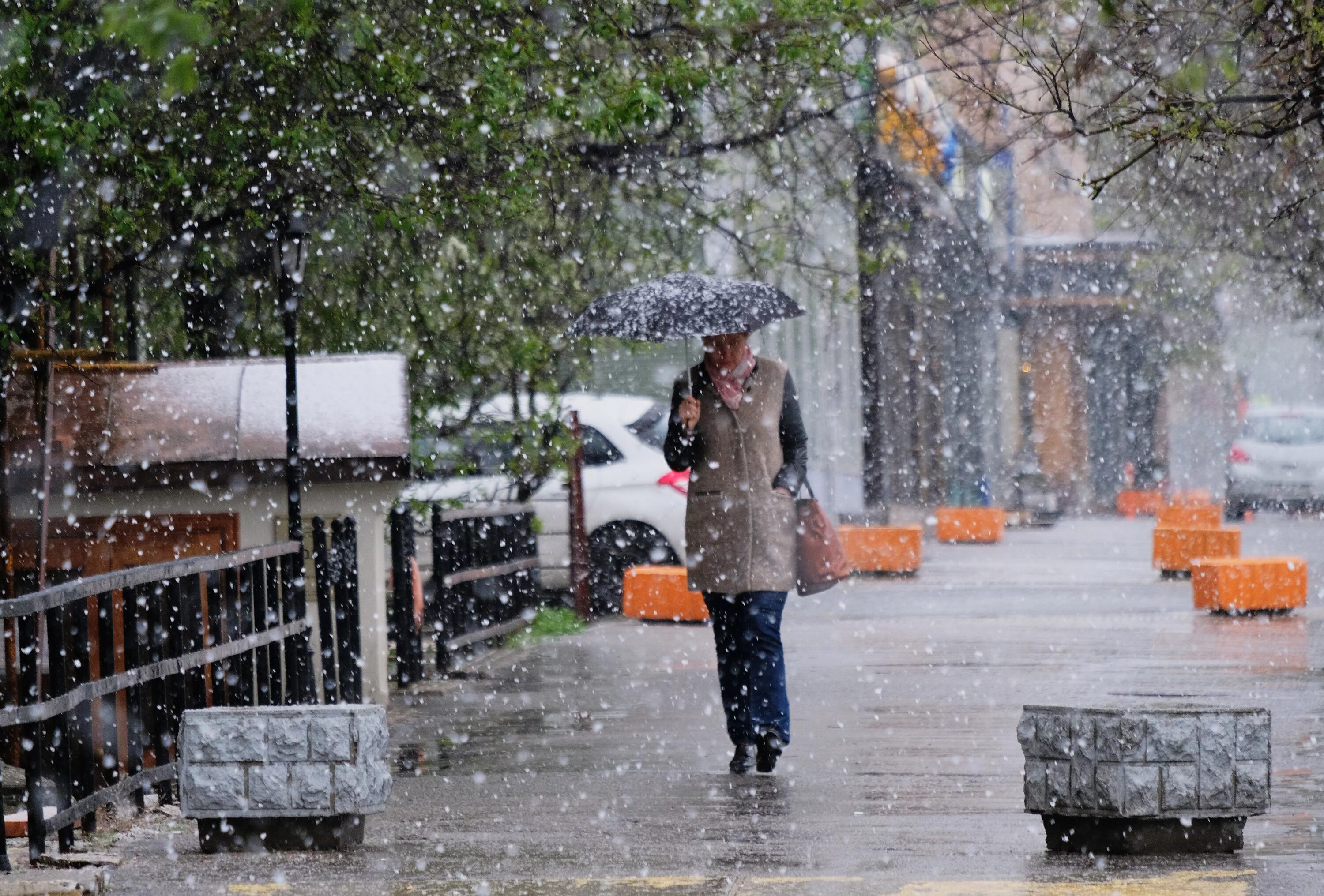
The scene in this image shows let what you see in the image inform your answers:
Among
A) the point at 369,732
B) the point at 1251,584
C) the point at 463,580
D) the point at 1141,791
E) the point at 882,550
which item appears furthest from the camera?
the point at 882,550

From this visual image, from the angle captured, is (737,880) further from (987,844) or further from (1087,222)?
(1087,222)

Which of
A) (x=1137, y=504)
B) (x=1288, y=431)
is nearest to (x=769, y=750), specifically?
(x=1288, y=431)

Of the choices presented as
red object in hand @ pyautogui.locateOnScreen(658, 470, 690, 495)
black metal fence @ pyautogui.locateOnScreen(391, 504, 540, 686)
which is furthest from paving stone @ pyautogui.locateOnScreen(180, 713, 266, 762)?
red object in hand @ pyautogui.locateOnScreen(658, 470, 690, 495)

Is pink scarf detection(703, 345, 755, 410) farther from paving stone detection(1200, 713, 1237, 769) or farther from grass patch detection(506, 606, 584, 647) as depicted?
grass patch detection(506, 606, 584, 647)

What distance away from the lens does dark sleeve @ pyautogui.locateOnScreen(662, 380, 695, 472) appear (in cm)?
759

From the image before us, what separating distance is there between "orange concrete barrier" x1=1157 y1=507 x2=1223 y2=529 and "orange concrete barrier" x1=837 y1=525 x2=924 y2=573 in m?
4.18

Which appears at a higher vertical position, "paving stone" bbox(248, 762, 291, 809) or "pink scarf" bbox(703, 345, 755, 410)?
"pink scarf" bbox(703, 345, 755, 410)

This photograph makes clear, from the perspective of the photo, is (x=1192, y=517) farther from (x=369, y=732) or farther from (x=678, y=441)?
(x=369, y=732)

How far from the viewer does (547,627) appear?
14039mm

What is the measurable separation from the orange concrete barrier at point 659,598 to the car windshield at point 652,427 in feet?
4.33

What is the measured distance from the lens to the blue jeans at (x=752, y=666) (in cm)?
750

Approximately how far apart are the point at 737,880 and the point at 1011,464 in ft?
106

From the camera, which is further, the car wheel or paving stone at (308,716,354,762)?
the car wheel

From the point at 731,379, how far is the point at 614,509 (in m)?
7.72
